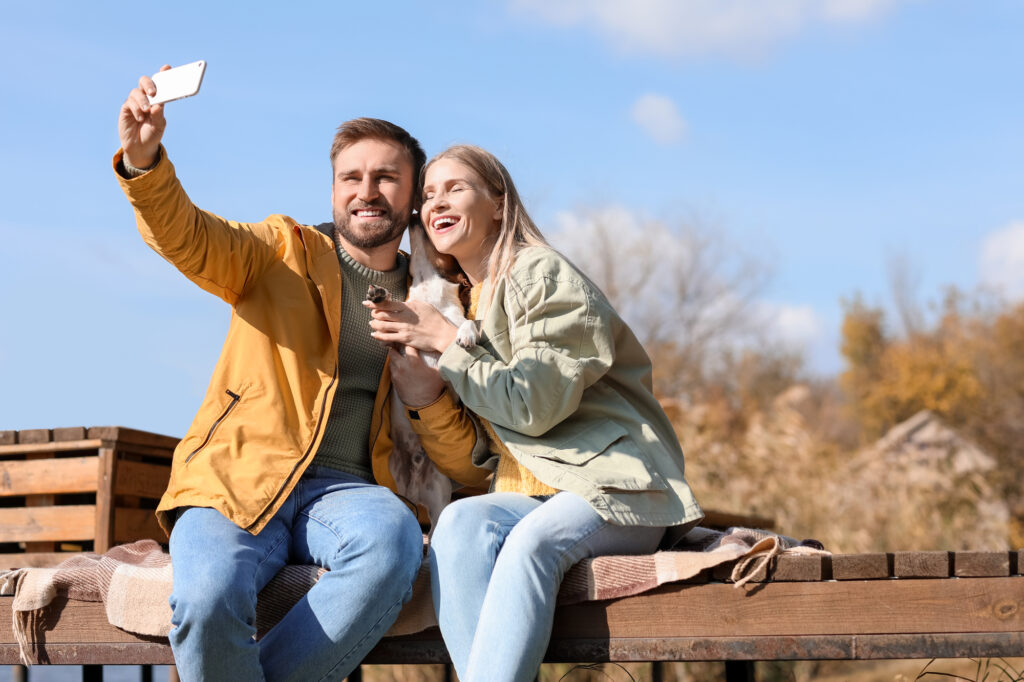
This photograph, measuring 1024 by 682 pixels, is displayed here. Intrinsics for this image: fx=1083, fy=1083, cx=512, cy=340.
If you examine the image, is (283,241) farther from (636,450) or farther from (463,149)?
(636,450)

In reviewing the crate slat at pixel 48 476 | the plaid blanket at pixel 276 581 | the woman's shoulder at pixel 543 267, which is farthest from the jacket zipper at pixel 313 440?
the crate slat at pixel 48 476

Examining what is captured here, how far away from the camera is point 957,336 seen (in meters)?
19.5

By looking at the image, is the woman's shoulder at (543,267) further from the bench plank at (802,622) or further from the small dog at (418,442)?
the bench plank at (802,622)

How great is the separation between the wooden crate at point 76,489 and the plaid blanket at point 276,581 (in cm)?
127

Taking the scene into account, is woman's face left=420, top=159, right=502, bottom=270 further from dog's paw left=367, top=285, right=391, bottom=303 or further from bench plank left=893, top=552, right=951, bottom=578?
bench plank left=893, top=552, right=951, bottom=578

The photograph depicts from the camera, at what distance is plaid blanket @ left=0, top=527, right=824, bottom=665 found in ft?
9.65

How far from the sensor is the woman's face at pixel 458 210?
351 centimetres

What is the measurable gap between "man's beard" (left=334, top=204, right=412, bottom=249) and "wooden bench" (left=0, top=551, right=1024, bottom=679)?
56.2 inches

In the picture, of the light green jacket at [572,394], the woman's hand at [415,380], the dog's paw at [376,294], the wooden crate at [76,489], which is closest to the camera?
the light green jacket at [572,394]

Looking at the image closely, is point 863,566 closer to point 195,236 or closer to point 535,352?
point 535,352

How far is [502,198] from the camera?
3611mm

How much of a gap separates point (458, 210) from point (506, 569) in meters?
1.23

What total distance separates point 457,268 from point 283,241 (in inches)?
23.4

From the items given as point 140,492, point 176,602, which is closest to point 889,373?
point 140,492
